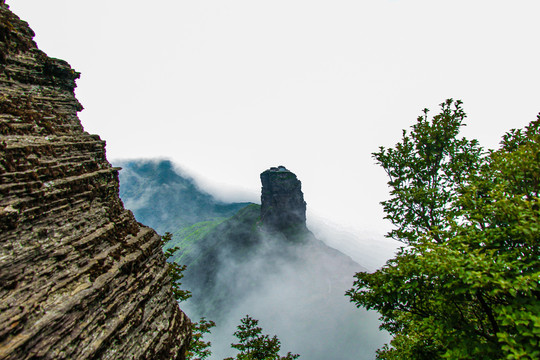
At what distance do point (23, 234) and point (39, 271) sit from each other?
1188 mm

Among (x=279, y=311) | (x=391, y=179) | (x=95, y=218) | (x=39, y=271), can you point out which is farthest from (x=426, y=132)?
(x=279, y=311)

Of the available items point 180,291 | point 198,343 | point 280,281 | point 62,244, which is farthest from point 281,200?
point 62,244

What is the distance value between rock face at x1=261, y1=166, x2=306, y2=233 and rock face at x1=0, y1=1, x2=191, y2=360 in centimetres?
12600

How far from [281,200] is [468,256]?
132 metres

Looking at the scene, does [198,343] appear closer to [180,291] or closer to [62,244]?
[180,291]

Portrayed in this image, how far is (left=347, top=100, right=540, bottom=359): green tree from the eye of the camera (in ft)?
15.3

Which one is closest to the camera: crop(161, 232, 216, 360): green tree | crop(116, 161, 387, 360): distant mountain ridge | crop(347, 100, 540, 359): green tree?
crop(347, 100, 540, 359): green tree

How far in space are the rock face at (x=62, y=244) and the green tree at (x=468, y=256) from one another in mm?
8792

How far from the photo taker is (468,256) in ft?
18.6

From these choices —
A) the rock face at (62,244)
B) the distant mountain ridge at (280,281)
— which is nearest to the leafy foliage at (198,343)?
the rock face at (62,244)

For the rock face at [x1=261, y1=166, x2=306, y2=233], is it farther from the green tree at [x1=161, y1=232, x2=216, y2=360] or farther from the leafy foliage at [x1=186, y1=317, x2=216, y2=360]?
the green tree at [x1=161, y1=232, x2=216, y2=360]

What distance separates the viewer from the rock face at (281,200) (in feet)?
446

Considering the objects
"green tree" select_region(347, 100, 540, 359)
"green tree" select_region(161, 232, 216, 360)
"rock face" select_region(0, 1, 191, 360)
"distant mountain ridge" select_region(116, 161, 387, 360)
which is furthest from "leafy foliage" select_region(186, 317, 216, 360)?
"distant mountain ridge" select_region(116, 161, 387, 360)

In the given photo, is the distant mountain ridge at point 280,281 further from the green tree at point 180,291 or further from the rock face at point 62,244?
the rock face at point 62,244
